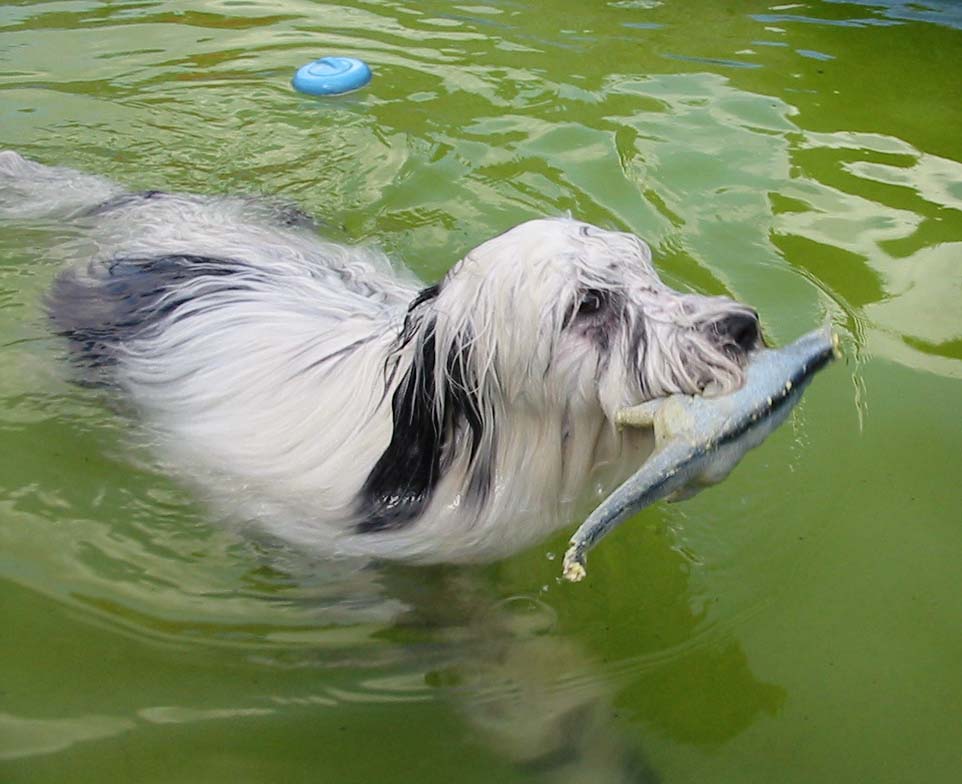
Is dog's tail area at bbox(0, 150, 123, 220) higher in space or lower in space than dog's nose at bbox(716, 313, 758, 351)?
lower

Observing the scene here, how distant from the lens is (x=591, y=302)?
9.20ft

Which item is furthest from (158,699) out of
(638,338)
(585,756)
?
(638,338)

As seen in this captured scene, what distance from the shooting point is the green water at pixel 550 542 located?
3014 millimetres

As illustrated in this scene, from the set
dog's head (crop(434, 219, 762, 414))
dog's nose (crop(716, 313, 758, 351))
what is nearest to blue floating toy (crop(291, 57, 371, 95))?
dog's head (crop(434, 219, 762, 414))

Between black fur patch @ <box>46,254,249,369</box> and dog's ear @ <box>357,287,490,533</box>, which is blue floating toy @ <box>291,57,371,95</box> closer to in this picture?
black fur patch @ <box>46,254,249,369</box>

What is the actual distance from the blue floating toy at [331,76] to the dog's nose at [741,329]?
448 centimetres

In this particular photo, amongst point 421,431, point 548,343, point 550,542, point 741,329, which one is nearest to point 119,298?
point 421,431

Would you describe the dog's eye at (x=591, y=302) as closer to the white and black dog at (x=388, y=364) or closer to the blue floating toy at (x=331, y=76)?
the white and black dog at (x=388, y=364)

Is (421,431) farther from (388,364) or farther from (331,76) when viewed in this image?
(331,76)

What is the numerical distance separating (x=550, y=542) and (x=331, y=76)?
4.08m

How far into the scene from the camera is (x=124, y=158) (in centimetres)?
584

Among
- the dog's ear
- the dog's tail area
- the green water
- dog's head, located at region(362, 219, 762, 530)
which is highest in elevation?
dog's head, located at region(362, 219, 762, 530)

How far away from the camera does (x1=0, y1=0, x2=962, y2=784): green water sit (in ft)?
9.89

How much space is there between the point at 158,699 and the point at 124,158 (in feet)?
11.9
